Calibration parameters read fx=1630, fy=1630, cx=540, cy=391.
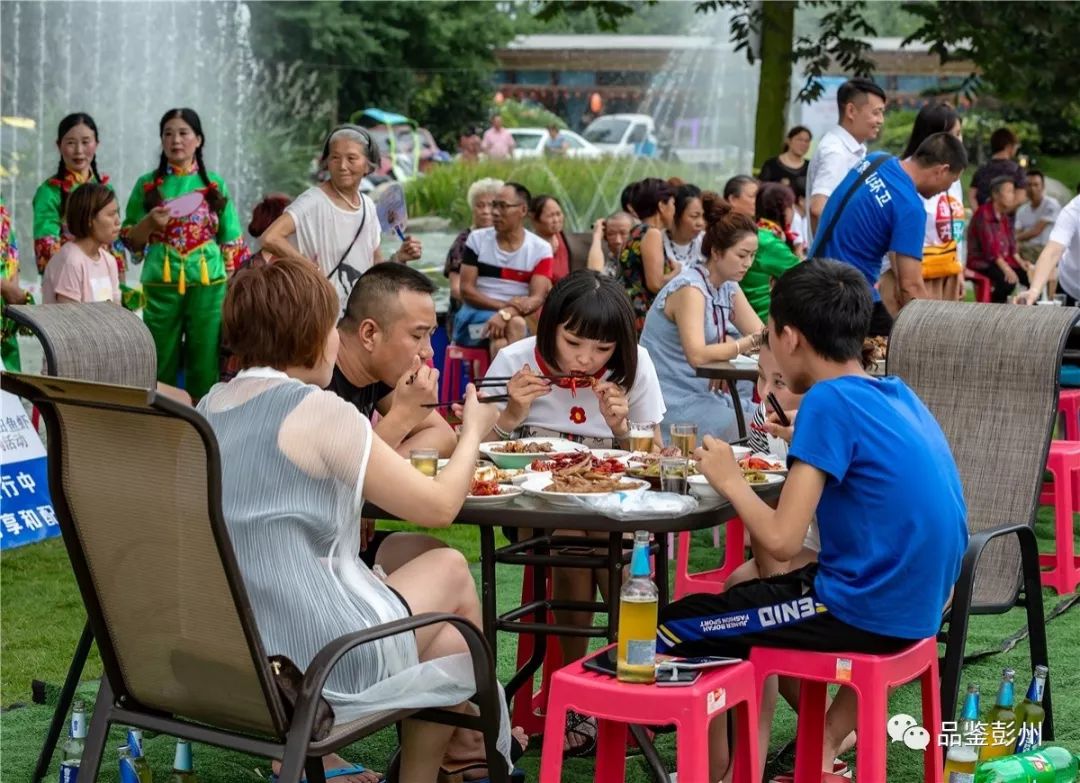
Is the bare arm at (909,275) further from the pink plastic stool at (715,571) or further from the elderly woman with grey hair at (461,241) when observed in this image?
the elderly woman with grey hair at (461,241)

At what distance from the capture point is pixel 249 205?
18.5 meters

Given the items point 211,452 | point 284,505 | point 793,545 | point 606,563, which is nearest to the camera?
point 211,452

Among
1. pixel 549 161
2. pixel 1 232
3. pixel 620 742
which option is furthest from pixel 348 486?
pixel 549 161

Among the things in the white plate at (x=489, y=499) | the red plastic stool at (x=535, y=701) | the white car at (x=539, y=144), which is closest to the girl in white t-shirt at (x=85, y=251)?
the red plastic stool at (x=535, y=701)

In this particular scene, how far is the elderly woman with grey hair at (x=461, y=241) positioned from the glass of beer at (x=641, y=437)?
5561mm

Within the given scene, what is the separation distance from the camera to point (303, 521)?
3.16 metres

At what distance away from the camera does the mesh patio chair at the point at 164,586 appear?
2.84 m

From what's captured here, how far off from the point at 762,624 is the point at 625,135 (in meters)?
18.4

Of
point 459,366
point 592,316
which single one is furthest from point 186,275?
point 592,316

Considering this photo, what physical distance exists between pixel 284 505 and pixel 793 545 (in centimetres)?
106

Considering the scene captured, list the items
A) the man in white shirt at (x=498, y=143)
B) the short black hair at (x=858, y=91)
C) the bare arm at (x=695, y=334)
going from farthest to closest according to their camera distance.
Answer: the man in white shirt at (x=498, y=143) → the short black hair at (x=858, y=91) → the bare arm at (x=695, y=334)

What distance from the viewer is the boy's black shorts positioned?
11.6 feet

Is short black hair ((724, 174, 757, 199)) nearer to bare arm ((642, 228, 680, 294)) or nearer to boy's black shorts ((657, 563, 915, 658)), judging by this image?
bare arm ((642, 228, 680, 294))

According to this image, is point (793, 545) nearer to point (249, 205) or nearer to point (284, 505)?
point (284, 505)
